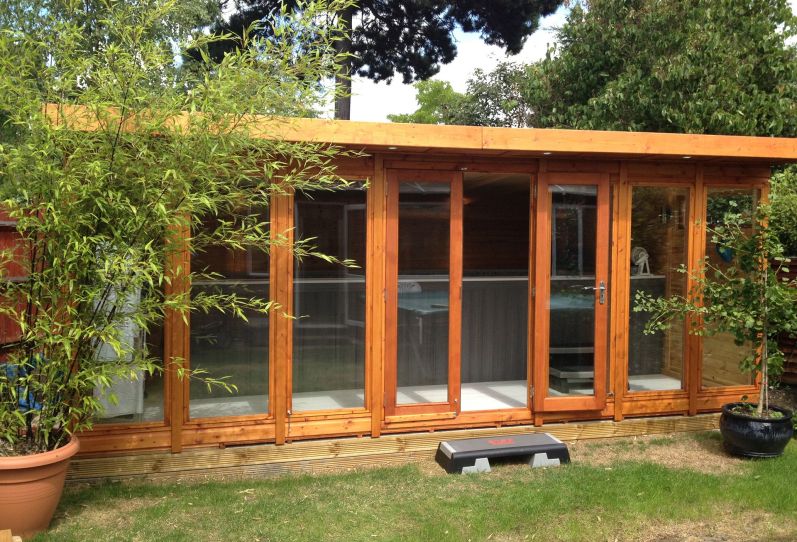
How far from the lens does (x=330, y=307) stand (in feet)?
15.0

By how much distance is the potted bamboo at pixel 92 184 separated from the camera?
3.23 m

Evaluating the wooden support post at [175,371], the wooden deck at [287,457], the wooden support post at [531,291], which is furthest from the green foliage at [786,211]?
the wooden support post at [175,371]

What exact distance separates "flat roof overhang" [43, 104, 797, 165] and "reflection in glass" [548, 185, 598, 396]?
36 cm

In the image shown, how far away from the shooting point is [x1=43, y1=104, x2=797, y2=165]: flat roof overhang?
3.96 meters

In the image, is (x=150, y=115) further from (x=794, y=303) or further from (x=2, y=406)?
(x=794, y=303)

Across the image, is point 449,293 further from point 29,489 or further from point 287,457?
point 29,489

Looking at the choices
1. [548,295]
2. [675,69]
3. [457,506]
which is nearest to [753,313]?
[548,295]

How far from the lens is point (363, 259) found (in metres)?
4.60

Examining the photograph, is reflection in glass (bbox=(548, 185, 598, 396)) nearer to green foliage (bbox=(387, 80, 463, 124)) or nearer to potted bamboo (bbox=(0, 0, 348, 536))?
potted bamboo (bbox=(0, 0, 348, 536))

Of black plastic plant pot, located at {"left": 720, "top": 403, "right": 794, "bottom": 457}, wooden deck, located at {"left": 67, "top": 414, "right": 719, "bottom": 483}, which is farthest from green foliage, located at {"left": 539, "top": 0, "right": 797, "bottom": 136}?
wooden deck, located at {"left": 67, "top": 414, "right": 719, "bottom": 483}

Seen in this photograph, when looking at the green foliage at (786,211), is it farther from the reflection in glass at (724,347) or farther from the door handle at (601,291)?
the door handle at (601,291)

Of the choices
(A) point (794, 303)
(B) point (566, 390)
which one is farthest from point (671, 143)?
(B) point (566, 390)

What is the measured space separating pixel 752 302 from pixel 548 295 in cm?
139

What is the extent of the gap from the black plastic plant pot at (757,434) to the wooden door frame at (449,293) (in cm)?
189
